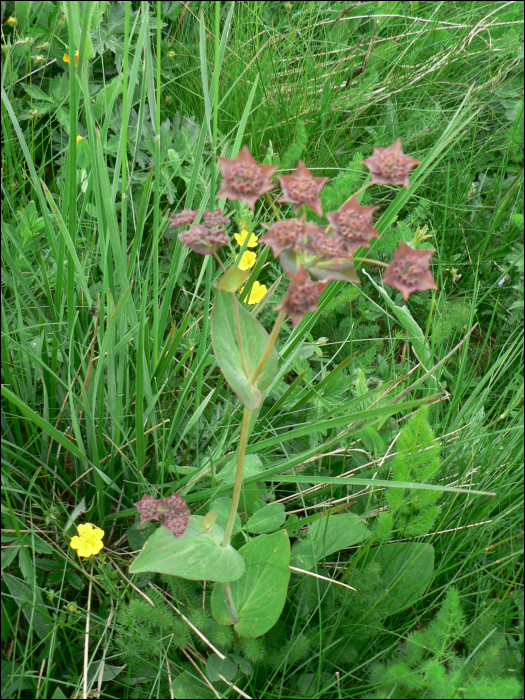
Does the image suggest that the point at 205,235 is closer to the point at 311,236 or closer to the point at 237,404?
the point at 311,236

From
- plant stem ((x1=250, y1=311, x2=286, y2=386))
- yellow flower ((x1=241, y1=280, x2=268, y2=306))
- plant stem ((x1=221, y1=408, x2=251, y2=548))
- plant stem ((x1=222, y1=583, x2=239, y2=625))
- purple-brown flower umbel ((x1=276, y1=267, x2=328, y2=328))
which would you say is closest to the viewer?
purple-brown flower umbel ((x1=276, y1=267, x2=328, y2=328))

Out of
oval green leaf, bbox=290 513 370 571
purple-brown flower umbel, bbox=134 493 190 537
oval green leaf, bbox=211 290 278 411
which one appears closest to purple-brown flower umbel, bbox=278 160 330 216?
oval green leaf, bbox=211 290 278 411

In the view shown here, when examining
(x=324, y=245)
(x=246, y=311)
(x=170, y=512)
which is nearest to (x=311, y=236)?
(x=324, y=245)

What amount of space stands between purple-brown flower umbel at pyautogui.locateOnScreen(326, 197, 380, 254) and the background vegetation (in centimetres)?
42

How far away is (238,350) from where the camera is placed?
4.15 ft

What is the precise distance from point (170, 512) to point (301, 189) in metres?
0.73

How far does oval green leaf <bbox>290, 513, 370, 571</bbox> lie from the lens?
4.73ft

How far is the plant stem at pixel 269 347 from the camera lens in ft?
3.57

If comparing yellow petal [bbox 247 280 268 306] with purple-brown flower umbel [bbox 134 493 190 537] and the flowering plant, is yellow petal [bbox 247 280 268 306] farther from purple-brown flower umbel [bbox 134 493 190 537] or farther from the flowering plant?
purple-brown flower umbel [bbox 134 493 190 537]

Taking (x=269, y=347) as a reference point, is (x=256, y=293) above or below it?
below

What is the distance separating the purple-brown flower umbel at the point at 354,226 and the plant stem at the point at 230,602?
32.2 inches

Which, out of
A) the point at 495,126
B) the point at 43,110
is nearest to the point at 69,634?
the point at 43,110

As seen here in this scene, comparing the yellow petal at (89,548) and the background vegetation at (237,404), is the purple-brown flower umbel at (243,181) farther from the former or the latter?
the yellow petal at (89,548)

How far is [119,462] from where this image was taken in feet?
5.28
